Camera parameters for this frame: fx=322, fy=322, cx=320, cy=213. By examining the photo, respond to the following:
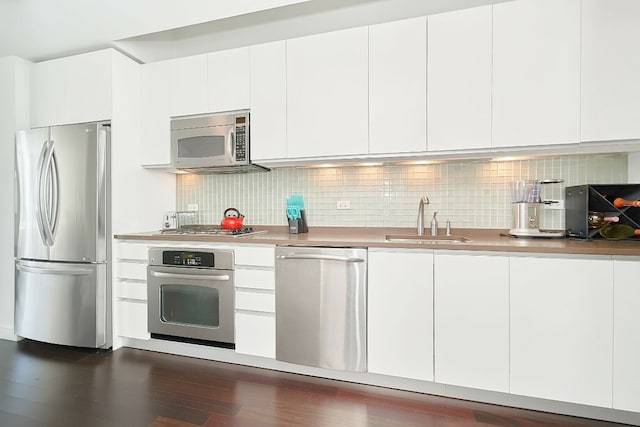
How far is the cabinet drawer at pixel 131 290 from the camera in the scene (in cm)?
249

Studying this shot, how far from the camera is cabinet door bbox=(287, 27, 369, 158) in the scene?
2207mm

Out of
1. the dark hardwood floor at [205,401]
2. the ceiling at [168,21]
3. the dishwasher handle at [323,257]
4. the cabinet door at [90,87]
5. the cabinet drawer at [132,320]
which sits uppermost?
the ceiling at [168,21]

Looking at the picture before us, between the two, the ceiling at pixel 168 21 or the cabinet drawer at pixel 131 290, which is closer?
the ceiling at pixel 168 21

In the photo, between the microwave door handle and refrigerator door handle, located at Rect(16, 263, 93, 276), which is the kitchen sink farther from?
refrigerator door handle, located at Rect(16, 263, 93, 276)

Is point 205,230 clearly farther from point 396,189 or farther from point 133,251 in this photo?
point 396,189

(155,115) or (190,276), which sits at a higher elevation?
(155,115)

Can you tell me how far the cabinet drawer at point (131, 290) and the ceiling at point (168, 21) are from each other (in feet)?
6.42

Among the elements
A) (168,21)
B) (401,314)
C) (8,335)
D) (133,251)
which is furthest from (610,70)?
(8,335)

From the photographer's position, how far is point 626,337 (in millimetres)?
1596

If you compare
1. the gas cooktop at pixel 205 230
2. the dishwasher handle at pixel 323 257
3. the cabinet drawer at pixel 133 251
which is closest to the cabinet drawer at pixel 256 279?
the dishwasher handle at pixel 323 257

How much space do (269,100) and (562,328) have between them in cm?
230

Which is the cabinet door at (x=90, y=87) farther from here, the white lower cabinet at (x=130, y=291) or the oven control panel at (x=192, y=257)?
the oven control panel at (x=192, y=257)

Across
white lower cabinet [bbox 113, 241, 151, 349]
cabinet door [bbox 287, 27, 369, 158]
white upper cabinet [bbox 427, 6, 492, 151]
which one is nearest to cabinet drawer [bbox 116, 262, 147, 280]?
white lower cabinet [bbox 113, 241, 151, 349]

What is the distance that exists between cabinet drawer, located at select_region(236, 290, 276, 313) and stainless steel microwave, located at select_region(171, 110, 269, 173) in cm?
99
